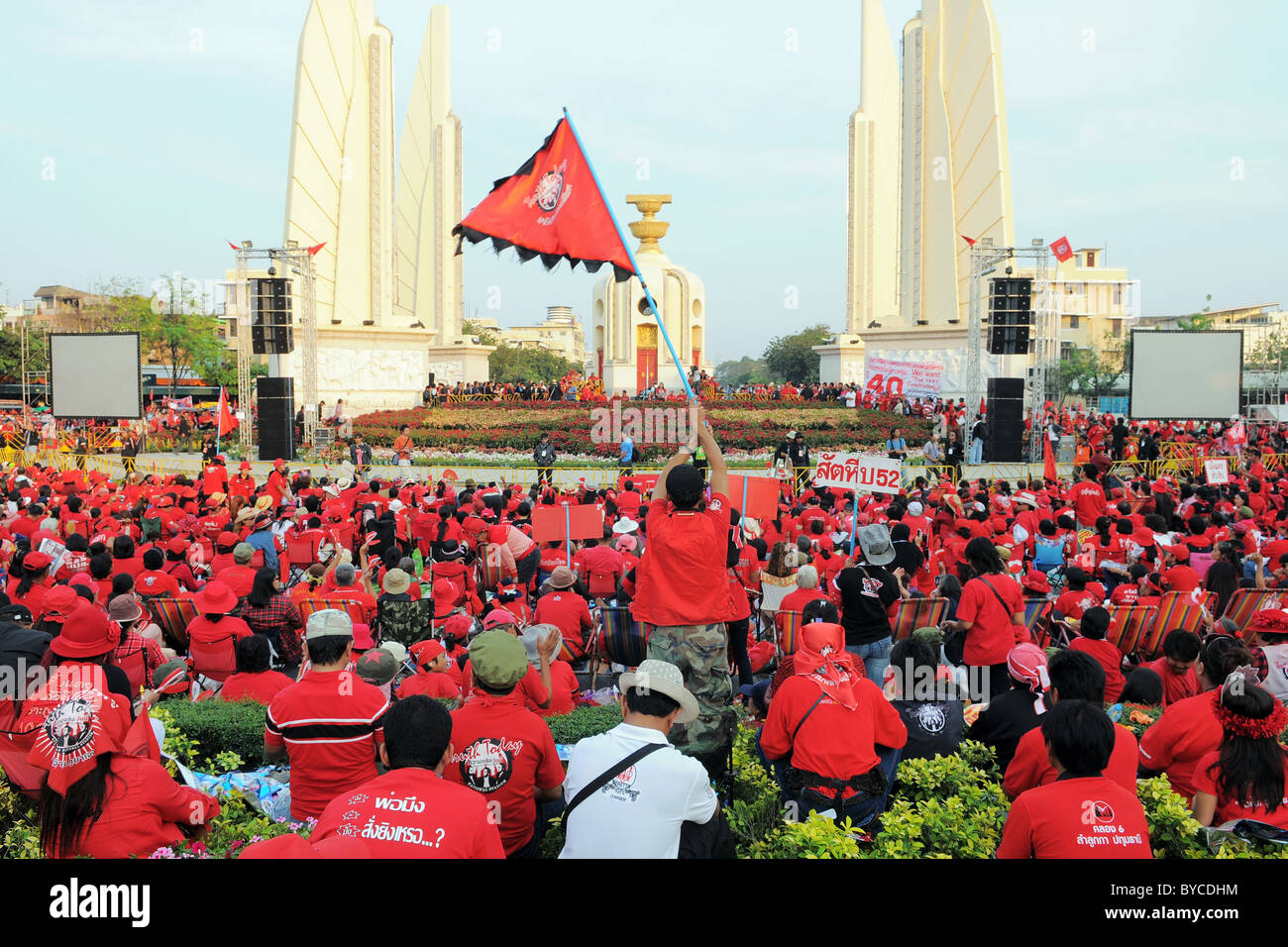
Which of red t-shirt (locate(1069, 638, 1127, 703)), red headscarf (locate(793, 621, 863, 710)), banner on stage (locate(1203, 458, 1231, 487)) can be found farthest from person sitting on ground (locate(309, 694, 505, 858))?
banner on stage (locate(1203, 458, 1231, 487))

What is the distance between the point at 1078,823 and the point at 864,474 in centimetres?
765

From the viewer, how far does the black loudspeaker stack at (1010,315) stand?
2406cm

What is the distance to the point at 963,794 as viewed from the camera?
15.1 ft

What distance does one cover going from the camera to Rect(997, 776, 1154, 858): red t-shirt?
314 centimetres

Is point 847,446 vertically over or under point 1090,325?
under

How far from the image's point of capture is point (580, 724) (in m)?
5.81

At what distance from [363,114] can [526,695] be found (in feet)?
114

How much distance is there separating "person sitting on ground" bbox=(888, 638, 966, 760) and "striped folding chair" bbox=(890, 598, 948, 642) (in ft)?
7.43

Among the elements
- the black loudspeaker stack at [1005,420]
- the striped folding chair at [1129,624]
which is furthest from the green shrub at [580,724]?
the black loudspeaker stack at [1005,420]

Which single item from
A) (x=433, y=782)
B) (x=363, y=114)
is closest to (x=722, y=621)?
(x=433, y=782)

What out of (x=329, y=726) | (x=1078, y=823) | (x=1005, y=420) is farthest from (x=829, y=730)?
(x=1005, y=420)

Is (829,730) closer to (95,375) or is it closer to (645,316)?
(95,375)

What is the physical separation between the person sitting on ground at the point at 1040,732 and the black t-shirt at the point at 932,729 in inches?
23.9
